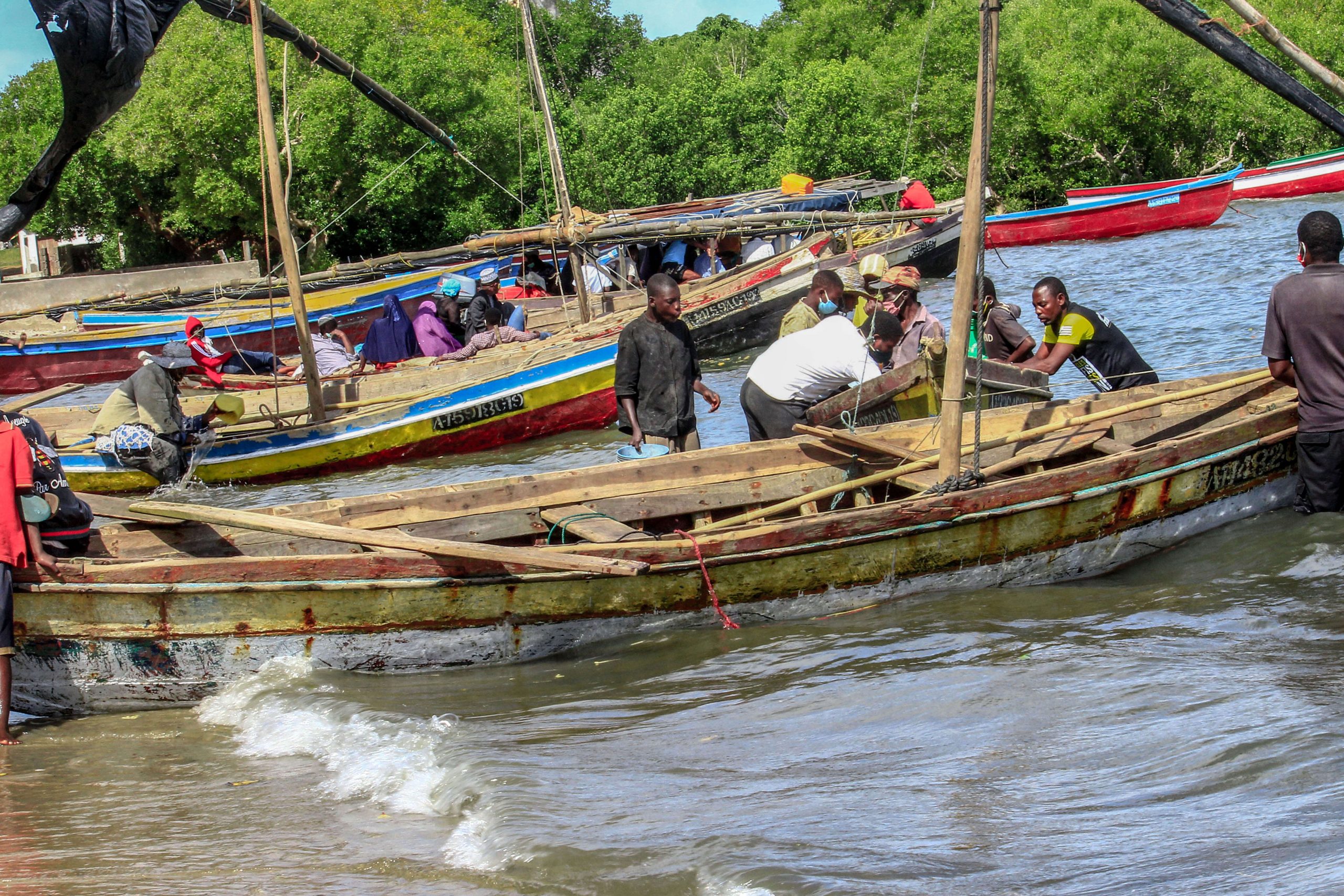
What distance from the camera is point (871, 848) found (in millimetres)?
3662

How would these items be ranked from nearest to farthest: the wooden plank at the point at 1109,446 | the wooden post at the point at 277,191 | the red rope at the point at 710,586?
the red rope at the point at 710,586
the wooden plank at the point at 1109,446
the wooden post at the point at 277,191

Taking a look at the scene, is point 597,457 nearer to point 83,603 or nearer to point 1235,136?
point 83,603

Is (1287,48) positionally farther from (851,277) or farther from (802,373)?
(851,277)

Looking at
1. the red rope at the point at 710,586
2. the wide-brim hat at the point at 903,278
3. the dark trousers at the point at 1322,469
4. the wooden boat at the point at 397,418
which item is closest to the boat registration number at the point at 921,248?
the wooden boat at the point at 397,418

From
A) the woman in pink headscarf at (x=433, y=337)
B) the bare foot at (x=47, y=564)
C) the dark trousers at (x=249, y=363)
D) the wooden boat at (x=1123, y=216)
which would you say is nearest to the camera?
the bare foot at (x=47, y=564)

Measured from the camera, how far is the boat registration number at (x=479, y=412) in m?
12.6

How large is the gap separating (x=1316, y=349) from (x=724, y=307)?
36.1ft

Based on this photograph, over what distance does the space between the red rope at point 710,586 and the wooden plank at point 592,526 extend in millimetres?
238

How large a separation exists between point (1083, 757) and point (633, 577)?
2471 millimetres

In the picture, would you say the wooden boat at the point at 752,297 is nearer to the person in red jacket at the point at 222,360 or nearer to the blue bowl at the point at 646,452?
the person in red jacket at the point at 222,360

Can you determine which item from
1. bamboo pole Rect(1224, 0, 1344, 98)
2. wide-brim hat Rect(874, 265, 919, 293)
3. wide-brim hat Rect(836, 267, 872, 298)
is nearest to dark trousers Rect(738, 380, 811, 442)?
wide-brim hat Rect(874, 265, 919, 293)

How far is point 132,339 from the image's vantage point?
20.5m

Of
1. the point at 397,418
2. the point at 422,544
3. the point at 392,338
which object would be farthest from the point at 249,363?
the point at 422,544


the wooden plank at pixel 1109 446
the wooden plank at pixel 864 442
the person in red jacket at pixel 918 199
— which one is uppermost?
the person in red jacket at pixel 918 199
